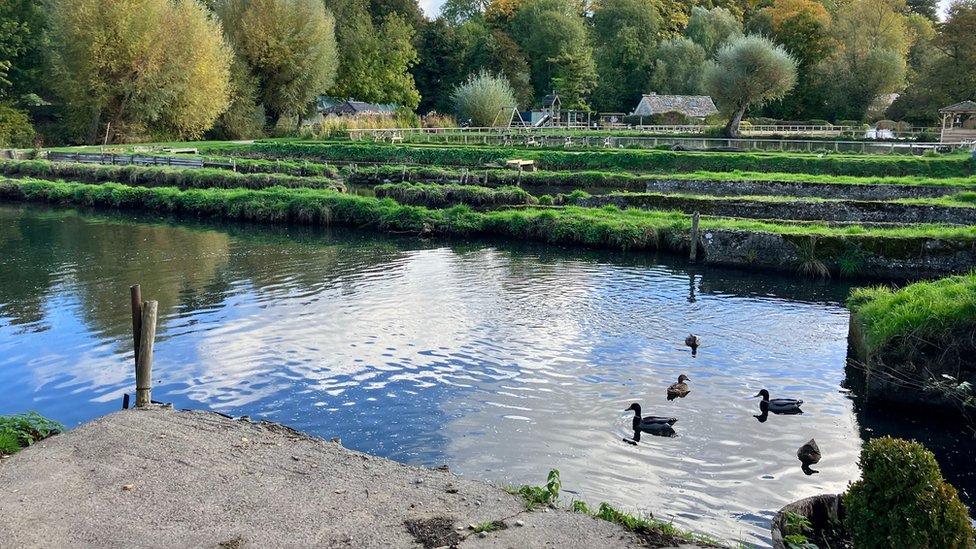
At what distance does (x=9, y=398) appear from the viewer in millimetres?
14375

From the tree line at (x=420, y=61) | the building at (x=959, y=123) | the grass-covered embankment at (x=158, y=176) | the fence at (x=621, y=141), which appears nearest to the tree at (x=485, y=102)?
the tree line at (x=420, y=61)

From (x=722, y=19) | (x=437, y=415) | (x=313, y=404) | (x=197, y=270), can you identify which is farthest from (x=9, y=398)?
(x=722, y=19)

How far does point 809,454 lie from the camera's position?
1185 centimetres

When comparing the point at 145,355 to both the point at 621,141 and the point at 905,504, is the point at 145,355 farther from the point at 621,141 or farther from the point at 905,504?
the point at 621,141

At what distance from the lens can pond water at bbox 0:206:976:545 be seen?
11906 mm

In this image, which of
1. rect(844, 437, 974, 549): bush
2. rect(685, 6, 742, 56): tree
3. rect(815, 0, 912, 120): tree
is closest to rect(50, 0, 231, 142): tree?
rect(815, 0, 912, 120): tree

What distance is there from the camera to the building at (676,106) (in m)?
82.4

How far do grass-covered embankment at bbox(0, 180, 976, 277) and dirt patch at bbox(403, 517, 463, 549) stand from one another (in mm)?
18798

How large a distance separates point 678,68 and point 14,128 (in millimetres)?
65059

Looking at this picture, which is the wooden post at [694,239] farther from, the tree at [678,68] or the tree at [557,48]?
the tree at [678,68]

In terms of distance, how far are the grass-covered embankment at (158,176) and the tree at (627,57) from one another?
189 feet

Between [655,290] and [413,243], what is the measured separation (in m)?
10.7

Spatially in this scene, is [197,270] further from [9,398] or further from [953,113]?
[953,113]

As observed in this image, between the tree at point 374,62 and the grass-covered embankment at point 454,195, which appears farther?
the tree at point 374,62
